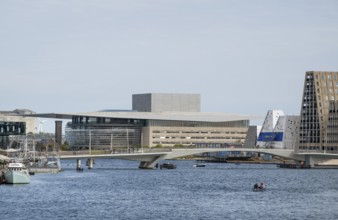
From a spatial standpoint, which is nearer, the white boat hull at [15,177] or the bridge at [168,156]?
the white boat hull at [15,177]

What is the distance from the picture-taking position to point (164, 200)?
8412 centimetres

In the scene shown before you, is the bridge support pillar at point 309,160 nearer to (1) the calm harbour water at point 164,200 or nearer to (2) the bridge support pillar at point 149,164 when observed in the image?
(2) the bridge support pillar at point 149,164

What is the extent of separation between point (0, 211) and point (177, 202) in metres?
16.9

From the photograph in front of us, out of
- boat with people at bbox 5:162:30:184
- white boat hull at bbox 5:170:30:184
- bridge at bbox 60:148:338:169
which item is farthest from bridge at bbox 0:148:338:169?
white boat hull at bbox 5:170:30:184

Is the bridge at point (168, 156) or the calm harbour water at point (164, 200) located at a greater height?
the bridge at point (168, 156)

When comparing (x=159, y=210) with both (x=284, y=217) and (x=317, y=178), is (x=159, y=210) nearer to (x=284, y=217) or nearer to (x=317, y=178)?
(x=284, y=217)

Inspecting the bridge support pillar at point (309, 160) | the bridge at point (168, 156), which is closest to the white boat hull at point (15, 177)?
the bridge at point (168, 156)

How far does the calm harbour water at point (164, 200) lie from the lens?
230ft

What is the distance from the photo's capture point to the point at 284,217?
68.8 metres

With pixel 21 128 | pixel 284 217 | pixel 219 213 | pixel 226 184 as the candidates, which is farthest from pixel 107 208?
pixel 21 128

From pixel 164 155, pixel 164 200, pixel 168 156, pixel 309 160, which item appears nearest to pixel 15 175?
pixel 164 200

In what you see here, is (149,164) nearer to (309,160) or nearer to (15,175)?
(309,160)

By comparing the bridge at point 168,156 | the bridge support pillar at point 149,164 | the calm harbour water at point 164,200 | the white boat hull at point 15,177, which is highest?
the bridge at point 168,156

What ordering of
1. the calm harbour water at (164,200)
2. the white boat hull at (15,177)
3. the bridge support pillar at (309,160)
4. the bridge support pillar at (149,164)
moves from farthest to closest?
1. the bridge support pillar at (309,160)
2. the bridge support pillar at (149,164)
3. the white boat hull at (15,177)
4. the calm harbour water at (164,200)
